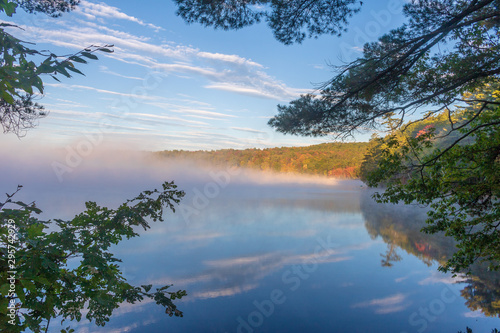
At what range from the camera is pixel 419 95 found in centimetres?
565

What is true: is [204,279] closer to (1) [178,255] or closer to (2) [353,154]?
(1) [178,255]

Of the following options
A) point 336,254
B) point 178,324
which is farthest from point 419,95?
point 336,254

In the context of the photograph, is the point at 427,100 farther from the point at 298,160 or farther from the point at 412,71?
the point at 298,160

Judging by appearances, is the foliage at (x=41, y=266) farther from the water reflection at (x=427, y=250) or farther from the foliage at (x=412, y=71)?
the water reflection at (x=427, y=250)

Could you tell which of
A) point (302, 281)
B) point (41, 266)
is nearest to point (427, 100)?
point (41, 266)

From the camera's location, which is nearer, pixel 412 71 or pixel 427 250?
pixel 412 71

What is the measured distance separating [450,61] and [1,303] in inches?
254

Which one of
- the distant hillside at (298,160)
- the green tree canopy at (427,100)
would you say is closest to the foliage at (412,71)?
the green tree canopy at (427,100)

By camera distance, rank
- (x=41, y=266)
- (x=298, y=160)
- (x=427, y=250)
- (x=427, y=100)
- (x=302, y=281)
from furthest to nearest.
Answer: (x=298, y=160)
(x=427, y=250)
(x=302, y=281)
(x=427, y=100)
(x=41, y=266)

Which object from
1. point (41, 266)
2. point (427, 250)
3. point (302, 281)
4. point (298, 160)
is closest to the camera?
point (41, 266)

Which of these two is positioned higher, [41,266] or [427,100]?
[427,100]

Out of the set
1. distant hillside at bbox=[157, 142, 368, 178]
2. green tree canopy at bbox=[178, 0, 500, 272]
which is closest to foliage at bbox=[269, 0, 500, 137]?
green tree canopy at bbox=[178, 0, 500, 272]

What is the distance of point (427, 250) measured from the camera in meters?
15.8

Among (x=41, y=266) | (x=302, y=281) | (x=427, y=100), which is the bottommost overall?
(x=302, y=281)
